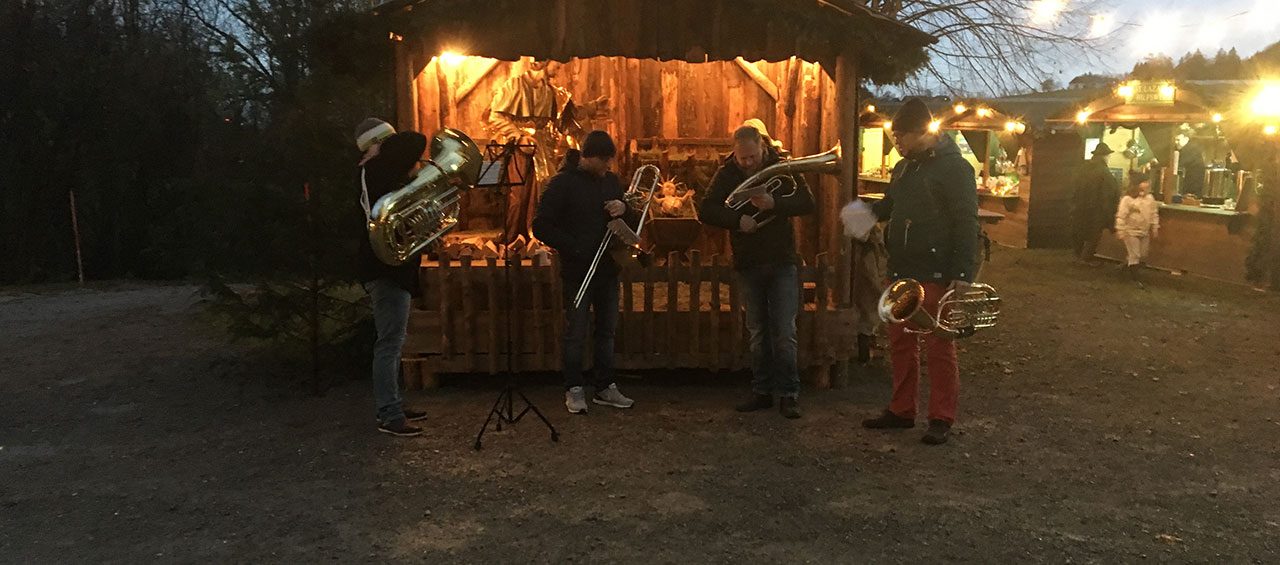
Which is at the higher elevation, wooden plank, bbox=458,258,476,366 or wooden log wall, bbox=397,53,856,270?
wooden log wall, bbox=397,53,856,270

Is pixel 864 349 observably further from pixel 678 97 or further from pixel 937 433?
pixel 678 97

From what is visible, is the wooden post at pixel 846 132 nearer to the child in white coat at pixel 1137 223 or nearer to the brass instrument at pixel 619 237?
the brass instrument at pixel 619 237

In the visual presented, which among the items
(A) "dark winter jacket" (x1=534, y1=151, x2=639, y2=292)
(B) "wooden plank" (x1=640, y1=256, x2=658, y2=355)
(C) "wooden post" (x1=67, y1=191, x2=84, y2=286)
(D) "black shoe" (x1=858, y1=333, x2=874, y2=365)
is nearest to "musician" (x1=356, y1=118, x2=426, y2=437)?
(A) "dark winter jacket" (x1=534, y1=151, x2=639, y2=292)

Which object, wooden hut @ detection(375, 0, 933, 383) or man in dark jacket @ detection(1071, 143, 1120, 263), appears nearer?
wooden hut @ detection(375, 0, 933, 383)

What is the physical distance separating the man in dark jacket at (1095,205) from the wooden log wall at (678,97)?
8.04 meters

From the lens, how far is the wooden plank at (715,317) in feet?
22.3

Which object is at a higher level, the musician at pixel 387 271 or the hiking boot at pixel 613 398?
the musician at pixel 387 271

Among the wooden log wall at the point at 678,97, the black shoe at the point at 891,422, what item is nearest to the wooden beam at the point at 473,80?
the wooden log wall at the point at 678,97

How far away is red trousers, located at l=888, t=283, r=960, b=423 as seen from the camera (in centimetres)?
537

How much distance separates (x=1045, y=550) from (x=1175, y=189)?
43.7 ft

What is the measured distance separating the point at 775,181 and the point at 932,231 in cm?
113

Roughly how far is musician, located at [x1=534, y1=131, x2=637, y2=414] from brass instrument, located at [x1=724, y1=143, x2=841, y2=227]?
2.42 feet

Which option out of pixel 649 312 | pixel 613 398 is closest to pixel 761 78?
pixel 649 312

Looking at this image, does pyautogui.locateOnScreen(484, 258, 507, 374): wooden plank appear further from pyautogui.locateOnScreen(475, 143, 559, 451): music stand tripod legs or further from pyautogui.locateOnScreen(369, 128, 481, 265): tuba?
pyautogui.locateOnScreen(369, 128, 481, 265): tuba
